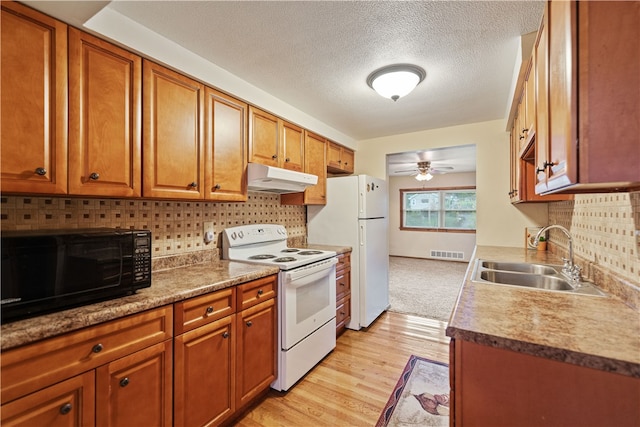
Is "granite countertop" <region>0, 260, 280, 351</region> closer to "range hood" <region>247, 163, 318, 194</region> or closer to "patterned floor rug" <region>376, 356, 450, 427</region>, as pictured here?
"range hood" <region>247, 163, 318, 194</region>

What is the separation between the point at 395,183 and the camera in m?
7.67

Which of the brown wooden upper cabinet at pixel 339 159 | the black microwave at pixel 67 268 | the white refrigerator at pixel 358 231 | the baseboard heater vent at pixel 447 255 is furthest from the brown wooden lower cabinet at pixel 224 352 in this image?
the baseboard heater vent at pixel 447 255

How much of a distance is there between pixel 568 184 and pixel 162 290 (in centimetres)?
169

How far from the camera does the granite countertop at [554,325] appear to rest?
77 centimetres

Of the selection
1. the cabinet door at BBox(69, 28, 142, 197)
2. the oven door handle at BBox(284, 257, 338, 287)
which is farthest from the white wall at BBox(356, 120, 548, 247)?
the cabinet door at BBox(69, 28, 142, 197)

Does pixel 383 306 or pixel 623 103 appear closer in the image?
pixel 623 103

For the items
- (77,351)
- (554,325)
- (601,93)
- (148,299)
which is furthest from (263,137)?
(554,325)

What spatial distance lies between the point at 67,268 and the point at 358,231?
7.85 ft

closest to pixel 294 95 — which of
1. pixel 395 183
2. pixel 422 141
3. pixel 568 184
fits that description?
pixel 422 141

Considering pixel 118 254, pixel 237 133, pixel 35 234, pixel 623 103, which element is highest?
pixel 237 133

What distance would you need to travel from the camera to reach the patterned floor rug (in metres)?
1.77

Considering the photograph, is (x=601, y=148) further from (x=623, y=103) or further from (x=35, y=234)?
(x=35, y=234)

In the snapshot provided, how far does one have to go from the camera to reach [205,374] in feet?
5.02

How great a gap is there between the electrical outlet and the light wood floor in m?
1.21
